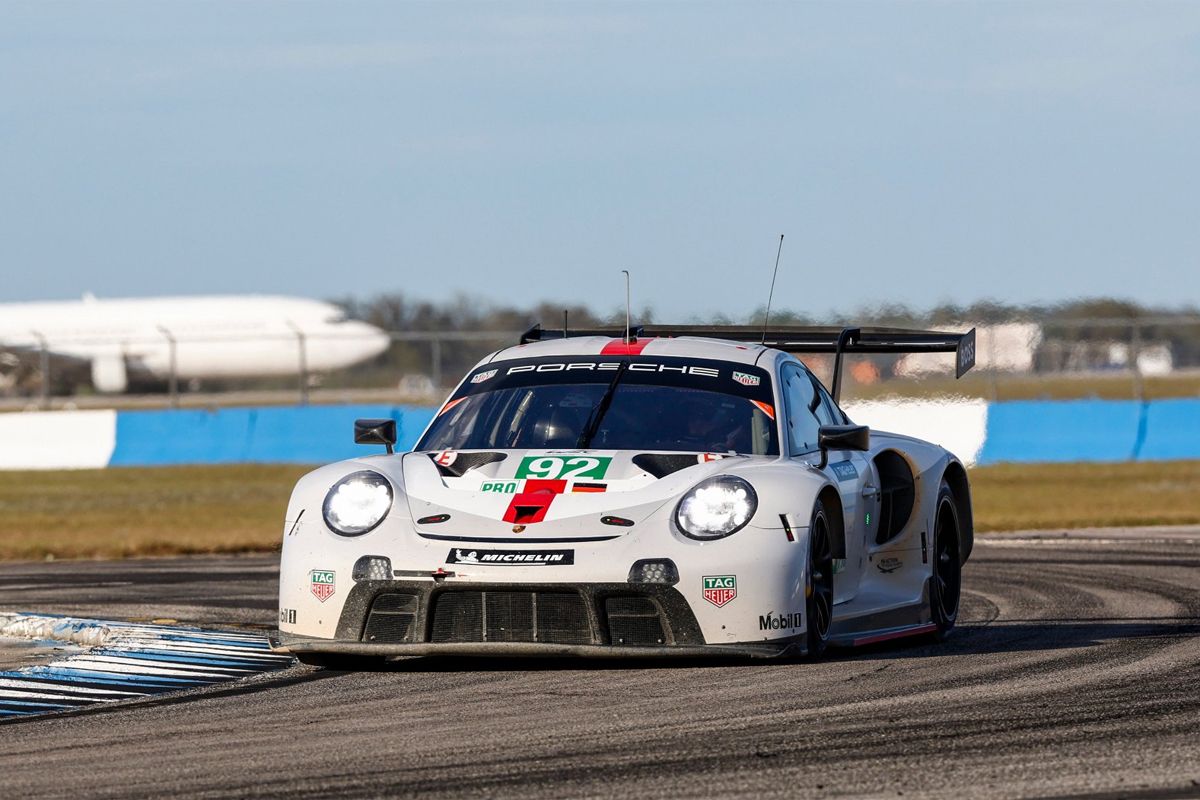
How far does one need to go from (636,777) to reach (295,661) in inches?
131

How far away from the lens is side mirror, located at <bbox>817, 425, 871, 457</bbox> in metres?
7.88

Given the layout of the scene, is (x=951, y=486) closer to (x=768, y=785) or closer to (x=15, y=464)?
(x=768, y=785)

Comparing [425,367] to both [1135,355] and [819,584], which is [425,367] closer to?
[1135,355]

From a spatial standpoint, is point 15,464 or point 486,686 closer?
point 486,686

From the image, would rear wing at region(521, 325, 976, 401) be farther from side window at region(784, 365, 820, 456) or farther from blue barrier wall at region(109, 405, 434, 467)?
blue barrier wall at region(109, 405, 434, 467)

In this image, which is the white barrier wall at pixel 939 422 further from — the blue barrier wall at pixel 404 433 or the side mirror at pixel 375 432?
the side mirror at pixel 375 432

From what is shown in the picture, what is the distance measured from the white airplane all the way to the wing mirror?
44.4 meters

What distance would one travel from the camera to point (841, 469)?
26.8ft

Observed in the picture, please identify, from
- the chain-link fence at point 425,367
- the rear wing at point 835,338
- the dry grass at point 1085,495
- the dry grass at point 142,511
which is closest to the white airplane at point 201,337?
the chain-link fence at point 425,367

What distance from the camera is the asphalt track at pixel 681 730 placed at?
16.3ft

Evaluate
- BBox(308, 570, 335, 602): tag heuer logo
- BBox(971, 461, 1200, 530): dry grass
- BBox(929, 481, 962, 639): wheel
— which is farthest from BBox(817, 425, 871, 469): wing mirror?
BBox(971, 461, 1200, 530): dry grass

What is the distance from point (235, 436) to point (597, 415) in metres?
20.5

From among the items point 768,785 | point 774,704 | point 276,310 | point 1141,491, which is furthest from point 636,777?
point 276,310

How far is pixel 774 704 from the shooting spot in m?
6.31
